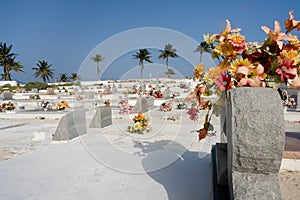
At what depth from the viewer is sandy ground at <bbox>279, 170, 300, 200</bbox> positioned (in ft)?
7.80

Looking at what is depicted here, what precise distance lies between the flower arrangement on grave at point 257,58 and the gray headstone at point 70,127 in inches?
163

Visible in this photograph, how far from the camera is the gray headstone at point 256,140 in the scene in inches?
52.6

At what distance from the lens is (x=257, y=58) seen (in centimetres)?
162

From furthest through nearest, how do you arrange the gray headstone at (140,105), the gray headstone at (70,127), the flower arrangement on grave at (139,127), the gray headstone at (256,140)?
the gray headstone at (140,105), the flower arrangement on grave at (139,127), the gray headstone at (70,127), the gray headstone at (256,140)

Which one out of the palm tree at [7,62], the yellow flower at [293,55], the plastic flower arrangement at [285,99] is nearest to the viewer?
the yellow flower at [293,55]

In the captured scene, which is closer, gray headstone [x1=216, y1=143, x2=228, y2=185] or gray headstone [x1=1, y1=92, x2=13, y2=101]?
gray headstone [x1=216, y1=143, x2=228, y2=185]

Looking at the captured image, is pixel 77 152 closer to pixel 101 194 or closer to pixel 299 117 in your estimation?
pixel 101 194

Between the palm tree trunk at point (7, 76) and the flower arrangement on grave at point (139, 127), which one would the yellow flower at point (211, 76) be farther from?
the palm tree trunk at point (7, 76)

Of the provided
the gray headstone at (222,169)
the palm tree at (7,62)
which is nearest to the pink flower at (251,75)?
the gray headstone at (222,169)

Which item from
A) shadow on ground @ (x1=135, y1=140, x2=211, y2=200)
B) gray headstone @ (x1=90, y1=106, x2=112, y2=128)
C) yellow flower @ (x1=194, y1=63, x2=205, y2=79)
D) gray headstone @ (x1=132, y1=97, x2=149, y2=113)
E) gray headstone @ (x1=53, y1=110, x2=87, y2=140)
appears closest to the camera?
yellow flower @ (x1=194, y1=63, x2=205, y2=79)

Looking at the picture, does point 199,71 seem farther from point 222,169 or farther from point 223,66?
point 222,169

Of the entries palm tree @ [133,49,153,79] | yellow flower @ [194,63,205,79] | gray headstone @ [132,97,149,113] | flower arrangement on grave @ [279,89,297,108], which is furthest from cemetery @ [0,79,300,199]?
gray headstone @ [132,97,149,113]

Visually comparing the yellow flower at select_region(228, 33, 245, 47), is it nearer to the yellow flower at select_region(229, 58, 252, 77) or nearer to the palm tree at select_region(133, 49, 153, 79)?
the yellow flower at select_region(229, 58, 252, 77)

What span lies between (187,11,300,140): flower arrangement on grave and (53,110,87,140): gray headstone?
4.14 m
